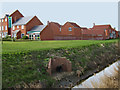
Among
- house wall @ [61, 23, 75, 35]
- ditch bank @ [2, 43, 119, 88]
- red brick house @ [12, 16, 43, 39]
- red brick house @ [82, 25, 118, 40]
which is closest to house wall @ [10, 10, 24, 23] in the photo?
red brick house @ [12, 16, 43, 39]

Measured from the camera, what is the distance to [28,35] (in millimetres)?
37281

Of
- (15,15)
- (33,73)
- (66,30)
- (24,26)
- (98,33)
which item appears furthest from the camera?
(98,33)

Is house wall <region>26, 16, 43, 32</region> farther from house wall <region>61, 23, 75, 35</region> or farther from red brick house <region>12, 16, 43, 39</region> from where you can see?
house wall <region>61, 23, 75, 35</region>

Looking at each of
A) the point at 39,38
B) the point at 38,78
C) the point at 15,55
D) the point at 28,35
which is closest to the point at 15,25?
the point at 28,35

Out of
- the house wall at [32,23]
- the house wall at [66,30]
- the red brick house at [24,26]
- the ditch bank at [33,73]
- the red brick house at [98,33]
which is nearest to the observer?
the ditch bank at [33,73]

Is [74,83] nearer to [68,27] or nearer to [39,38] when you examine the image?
[39,38]

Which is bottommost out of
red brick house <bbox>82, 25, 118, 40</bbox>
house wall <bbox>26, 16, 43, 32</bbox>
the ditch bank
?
the ditch bank

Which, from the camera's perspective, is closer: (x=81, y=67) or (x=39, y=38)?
(x=81, y=67)

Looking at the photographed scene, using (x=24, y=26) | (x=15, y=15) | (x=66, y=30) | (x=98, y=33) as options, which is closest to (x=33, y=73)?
(x=24, y=26)

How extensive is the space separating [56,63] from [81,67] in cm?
281

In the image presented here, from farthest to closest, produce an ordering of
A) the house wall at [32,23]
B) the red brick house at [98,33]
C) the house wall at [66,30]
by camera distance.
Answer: the house wall at [66,30], the red brick house at [98,33], the house wall at [32,23]

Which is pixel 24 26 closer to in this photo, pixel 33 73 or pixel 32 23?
pixel 32 23

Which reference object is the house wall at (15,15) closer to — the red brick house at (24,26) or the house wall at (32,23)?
the red brick house at (24,26)

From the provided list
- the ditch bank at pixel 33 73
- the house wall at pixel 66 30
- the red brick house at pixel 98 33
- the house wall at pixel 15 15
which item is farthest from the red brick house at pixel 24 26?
the ditch bank at pixel 33 73
